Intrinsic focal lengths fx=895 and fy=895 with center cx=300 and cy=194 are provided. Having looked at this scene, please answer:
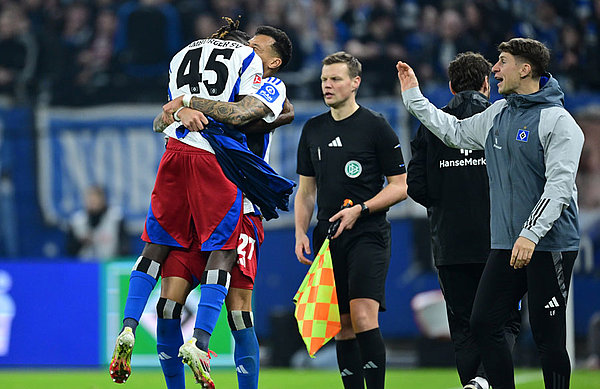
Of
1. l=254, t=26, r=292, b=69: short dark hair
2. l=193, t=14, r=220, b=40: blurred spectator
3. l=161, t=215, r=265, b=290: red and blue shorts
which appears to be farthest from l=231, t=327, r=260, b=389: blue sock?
l=193, t=14, r=220, b=40: blurred spectator

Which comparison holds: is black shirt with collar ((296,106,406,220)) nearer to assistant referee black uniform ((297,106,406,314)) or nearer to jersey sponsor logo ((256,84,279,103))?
assistant referee black uniform ((297,106,406,314))

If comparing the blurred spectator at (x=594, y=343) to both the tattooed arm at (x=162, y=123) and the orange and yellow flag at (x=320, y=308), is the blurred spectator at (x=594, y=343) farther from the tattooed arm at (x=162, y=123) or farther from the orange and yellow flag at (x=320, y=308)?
the tattooed arm at (x=162, y=123)

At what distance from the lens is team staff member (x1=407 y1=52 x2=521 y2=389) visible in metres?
5.35

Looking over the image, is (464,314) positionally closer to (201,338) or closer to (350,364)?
(350,364)

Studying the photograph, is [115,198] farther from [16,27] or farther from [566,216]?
[566,216]

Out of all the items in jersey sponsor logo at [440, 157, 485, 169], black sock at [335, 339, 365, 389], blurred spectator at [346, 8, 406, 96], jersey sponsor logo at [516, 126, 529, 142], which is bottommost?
black sock at [335, 339, 365, 389]

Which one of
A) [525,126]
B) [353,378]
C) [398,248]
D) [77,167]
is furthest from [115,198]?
[525,126]

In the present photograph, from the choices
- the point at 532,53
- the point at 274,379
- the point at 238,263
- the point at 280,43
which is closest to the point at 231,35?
the point at 280,43

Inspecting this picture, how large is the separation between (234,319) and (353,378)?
1.07 meters

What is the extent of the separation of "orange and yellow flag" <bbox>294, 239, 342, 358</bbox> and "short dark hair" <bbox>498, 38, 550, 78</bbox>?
177 centimetres

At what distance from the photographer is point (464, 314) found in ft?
17.6

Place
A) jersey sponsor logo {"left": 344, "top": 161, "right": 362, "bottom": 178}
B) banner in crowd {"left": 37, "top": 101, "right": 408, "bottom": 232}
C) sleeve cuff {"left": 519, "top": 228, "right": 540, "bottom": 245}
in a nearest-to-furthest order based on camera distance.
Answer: sleeve cuff {"left": 519, "top": 228, "right": 540, "bottom": 245}, jersey sponsor logo {"left": 344, "top": 161, "right": 362, "bottom": 178}, banner in crowd {"left": 37, "top": 101, "right": 408, "bottom": 232}

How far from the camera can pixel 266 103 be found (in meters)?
4.82

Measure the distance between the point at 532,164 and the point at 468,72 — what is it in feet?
3.71
